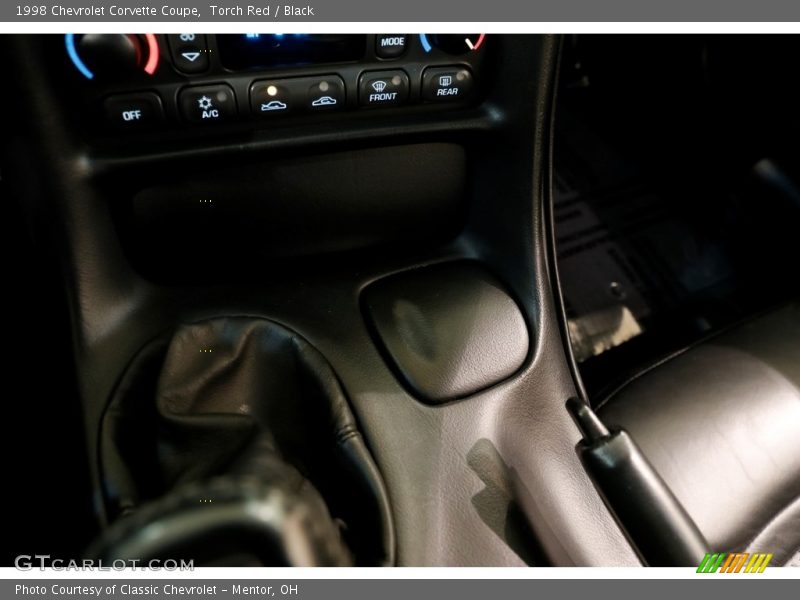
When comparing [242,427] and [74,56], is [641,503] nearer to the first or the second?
[242,427]

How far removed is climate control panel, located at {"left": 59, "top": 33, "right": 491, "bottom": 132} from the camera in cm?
49

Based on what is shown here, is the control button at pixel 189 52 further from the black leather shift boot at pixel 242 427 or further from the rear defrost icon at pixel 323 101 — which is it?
the black leather shift boot at pixel 242 427

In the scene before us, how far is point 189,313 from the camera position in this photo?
23.2 inches

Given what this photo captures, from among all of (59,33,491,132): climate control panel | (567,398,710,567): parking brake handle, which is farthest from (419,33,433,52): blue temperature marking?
(567,398,710,567): parking brake handle

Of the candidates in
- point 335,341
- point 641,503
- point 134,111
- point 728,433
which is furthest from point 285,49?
point 728,433

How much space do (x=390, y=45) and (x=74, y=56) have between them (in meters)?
0.26

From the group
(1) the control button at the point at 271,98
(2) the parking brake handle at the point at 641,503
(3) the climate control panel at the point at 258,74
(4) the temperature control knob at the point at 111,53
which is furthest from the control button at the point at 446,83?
(2) the parking brake handle at the point at 641,503

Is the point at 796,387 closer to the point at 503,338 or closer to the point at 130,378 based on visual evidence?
the point at 503,338

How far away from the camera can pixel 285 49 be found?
0.53 metres

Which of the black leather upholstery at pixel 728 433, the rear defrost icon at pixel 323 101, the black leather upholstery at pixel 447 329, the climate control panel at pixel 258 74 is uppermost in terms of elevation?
the climate control panel at pixel 258 74

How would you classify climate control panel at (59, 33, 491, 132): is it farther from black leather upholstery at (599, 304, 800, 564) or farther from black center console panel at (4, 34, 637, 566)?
black leather upholstery at (599, 304, 800, 564)

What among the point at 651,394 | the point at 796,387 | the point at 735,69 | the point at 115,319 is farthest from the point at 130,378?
the point at 735,69

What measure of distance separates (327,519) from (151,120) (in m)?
0.35

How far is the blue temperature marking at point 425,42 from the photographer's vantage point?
0.56 metres
